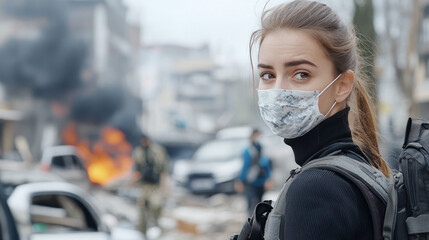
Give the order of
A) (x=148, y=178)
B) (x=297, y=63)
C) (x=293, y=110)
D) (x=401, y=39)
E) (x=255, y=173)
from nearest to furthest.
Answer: (x=297, y=63) → (x=293, y=110) → (x=255, y=173) → (x=148, y=178) → (x=401, y=39)

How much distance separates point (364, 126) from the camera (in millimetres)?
1789

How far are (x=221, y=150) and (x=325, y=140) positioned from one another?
1640 centimetres

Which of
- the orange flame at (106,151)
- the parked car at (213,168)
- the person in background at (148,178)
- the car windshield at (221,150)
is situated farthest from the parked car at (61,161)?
the orange flame at (106,151)

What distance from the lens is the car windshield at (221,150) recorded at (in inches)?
687

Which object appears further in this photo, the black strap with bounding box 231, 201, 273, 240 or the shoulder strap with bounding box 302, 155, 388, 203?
the black strap with bounding box 231, 201, 273, 240

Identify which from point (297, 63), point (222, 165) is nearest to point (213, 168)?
point (222, 165)

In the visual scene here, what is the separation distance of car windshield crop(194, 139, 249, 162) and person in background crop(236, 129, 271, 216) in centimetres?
782

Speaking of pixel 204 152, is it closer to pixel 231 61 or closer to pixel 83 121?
pixel 83 121

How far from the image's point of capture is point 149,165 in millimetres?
9875

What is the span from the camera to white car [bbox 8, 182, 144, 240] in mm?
4812

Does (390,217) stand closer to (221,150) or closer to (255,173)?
(255,173)

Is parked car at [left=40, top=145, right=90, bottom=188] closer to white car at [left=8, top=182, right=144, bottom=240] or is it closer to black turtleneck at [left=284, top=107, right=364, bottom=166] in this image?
white car at [left=8, top=182, right=144, bottom=240]

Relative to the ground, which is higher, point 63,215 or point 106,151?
point 63,215

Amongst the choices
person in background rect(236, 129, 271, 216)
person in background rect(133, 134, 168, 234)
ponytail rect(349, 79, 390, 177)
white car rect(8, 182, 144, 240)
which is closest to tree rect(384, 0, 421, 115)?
person in background rect(236, 129, 271, 216)
